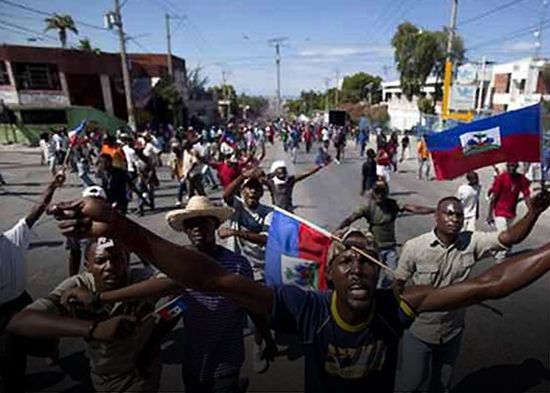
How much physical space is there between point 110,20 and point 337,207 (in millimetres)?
15878

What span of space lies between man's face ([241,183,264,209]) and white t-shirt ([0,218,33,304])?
1.94 m

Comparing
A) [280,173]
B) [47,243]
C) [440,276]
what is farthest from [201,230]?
[47,243]

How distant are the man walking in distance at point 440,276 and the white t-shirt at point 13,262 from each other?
267cm

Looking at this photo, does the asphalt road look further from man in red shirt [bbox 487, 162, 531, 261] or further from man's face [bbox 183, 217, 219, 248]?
man's face [bbox 183, 217, 219, 248]

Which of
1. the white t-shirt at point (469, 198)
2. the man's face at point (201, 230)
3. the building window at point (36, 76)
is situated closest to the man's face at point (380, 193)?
the man's face at point (201, 230)

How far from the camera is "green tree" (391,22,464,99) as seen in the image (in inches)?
1907

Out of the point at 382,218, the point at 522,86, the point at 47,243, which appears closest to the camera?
the point at 382,218

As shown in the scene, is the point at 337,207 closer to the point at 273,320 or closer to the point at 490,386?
the point at 490,386

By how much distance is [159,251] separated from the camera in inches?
65.5

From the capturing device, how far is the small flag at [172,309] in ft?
8.30

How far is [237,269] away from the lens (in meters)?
2.84

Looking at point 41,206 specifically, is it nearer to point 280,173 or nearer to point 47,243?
point 280,173

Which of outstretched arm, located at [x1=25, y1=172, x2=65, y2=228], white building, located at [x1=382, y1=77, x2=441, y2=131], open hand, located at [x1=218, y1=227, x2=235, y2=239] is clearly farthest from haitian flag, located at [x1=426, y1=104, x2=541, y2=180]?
white building, located at [x1=382, y1=77, x2=441, y2=131]

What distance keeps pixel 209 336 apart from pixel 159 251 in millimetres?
1202
